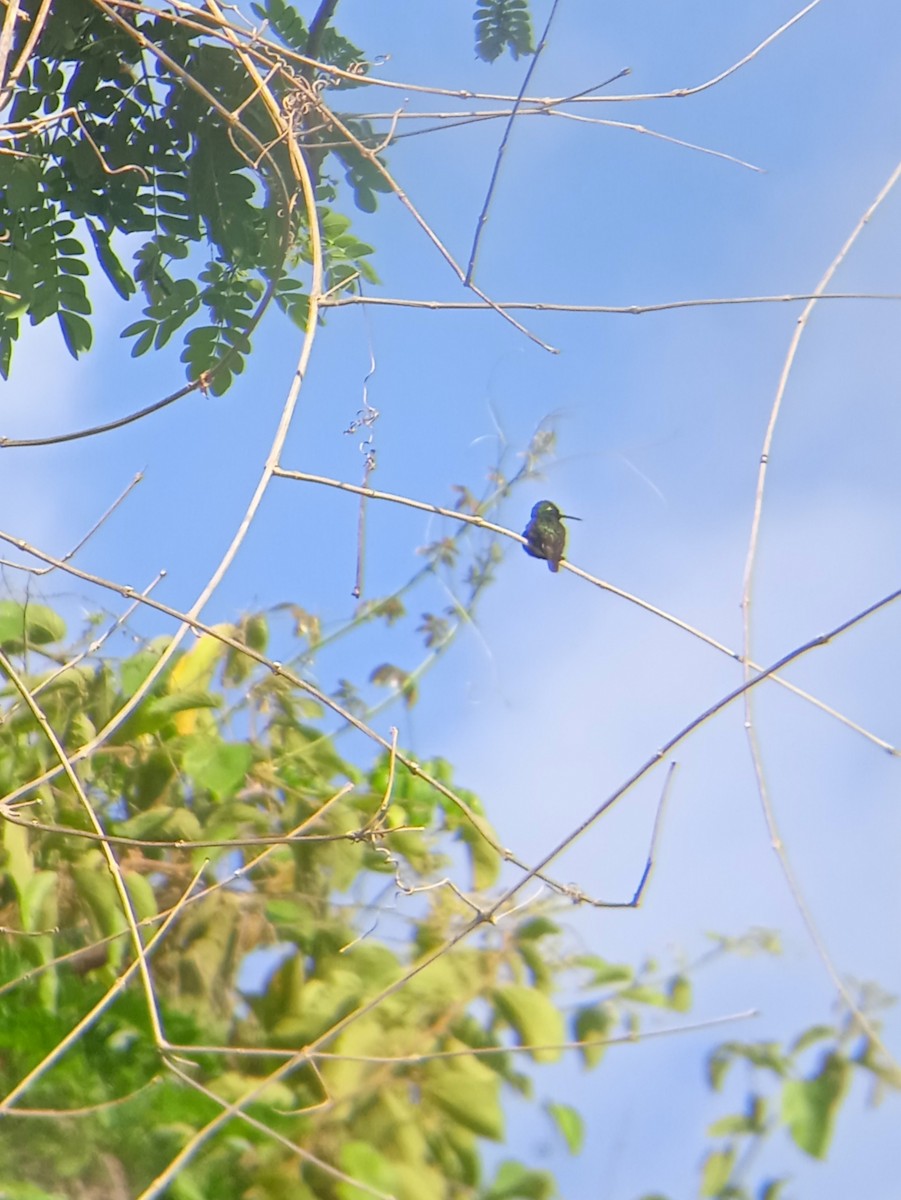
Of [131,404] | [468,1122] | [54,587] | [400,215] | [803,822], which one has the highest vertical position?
[400,215]

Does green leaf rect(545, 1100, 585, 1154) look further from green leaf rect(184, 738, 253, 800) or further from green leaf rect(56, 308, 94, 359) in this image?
green leaf rect(56, 308, 94, 359)

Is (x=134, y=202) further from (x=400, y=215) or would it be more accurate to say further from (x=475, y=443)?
(x=475, y=443)

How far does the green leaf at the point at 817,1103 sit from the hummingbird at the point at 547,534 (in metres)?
0.32

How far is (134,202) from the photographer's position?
1.05m

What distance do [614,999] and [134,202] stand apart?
2.53 ft

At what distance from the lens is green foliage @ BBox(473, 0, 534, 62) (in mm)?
866

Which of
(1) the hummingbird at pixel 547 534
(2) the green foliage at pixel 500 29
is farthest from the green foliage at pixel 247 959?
(2) the green foliage at pixel 500 29

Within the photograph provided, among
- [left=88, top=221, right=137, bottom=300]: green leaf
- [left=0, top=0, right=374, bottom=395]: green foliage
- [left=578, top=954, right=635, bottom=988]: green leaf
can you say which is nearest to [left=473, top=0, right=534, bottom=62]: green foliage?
[left=0, top=0, right=374, bottom=395]: green foliage

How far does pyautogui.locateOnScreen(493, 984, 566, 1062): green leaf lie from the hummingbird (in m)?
0.26

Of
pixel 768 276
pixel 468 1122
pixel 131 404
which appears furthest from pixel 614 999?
pixel 131 404

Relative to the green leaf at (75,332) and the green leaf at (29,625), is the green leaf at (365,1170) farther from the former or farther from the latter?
the green leaf at (75,332)

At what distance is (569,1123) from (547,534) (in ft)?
1.13

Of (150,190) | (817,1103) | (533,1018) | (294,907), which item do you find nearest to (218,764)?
(294,907)

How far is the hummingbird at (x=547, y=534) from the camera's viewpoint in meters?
0.77
